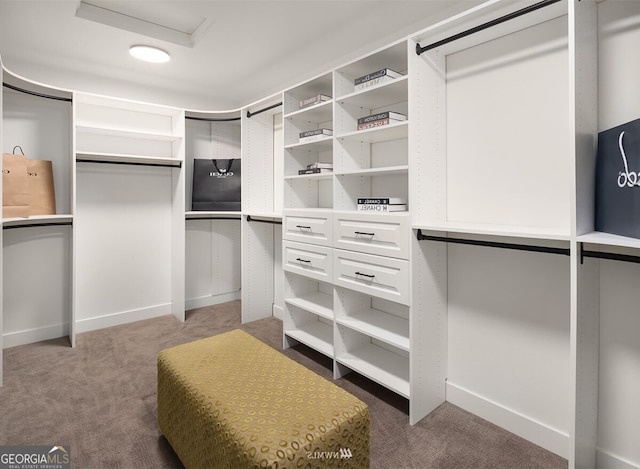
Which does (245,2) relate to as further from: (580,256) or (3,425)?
(3,425)

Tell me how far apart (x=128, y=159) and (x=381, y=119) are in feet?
8.47

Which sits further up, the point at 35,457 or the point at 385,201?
the point at 385,201

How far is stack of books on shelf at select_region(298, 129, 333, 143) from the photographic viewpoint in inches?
106

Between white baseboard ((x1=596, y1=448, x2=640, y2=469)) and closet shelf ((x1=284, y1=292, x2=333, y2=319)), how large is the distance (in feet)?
5.15

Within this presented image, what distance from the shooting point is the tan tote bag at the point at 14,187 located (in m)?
2.56

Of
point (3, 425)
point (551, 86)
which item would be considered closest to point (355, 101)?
point (551, 86)

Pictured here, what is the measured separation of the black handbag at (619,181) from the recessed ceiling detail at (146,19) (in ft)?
7.78

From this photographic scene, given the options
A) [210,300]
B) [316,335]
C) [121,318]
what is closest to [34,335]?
[121,318]

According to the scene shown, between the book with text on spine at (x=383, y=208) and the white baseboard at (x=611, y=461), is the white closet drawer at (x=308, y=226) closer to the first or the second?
the book with text on spine at (x=383, y=208)

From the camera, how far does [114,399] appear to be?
2320mm

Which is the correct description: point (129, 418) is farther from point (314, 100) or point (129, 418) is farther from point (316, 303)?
point (314, 100)

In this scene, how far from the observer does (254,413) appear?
1375 millimetres

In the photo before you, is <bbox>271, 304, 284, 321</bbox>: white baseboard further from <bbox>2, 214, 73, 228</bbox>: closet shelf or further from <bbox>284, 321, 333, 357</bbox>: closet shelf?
<bbox>2, 214, 73, 228</bbox>: closet shelf

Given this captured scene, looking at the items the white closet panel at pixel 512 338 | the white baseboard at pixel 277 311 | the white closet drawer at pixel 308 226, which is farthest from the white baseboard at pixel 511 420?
the white baseboard at pixel 277 311
